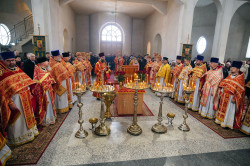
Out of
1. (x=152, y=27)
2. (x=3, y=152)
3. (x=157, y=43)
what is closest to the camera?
(x=3, y=152)

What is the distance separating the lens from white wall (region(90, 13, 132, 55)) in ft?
55.3

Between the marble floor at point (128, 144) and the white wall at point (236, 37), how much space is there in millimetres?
13568

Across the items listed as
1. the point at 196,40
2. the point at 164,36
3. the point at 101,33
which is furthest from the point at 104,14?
the point at 196,40

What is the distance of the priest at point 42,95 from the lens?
407 cm

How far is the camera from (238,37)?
47.1 ft

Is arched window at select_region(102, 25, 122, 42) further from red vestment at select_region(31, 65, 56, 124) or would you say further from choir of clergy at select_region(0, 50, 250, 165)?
red vestment at select_region(31, 65, 56, 124)

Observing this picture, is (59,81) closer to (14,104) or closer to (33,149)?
(14,104)

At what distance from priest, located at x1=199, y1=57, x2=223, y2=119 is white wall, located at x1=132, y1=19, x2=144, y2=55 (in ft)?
49.5

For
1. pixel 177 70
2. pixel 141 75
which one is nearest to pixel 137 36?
pixel 177 70

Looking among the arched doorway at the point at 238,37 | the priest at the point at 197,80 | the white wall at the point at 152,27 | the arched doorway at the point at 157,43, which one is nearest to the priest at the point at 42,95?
the priest at the point at 197,80

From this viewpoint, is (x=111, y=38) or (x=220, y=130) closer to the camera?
(x=220, y=130)

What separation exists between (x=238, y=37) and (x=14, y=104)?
59.9 ft

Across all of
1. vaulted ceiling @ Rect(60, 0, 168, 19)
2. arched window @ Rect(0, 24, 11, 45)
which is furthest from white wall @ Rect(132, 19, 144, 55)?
arched window @ Rect(0, 24, 11, 45)

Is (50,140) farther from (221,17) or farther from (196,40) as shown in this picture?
(196,40)
